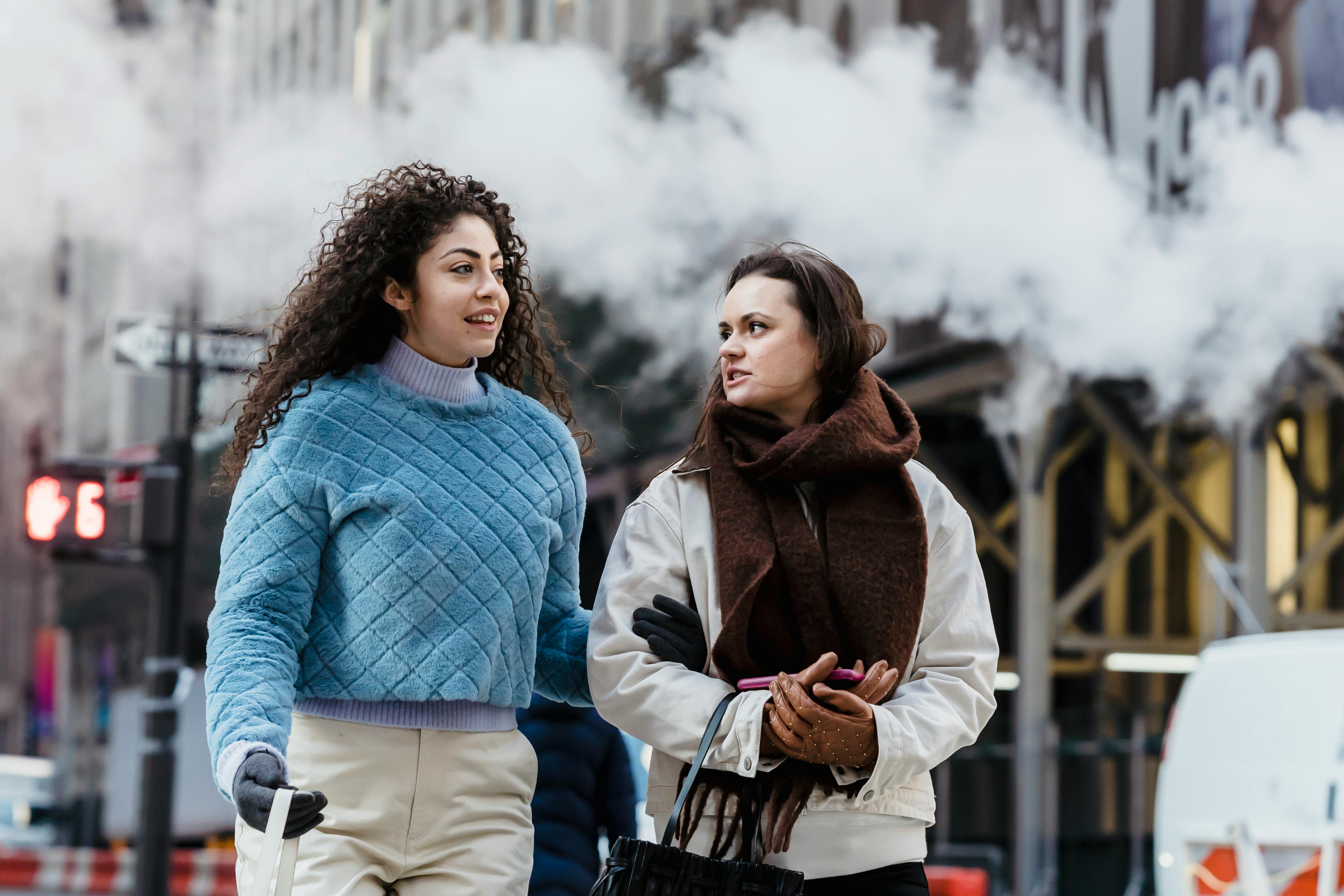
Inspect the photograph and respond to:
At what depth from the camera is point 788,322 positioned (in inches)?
117

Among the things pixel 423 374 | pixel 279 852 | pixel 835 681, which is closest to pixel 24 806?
pixel 423 374

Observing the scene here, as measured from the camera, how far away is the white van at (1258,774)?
657 cm

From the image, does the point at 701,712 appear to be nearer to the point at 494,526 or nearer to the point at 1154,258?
the point at 494,526

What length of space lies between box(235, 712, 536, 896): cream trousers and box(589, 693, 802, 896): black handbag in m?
0.31

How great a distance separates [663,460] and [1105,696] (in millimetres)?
4696

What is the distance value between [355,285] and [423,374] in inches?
7.4

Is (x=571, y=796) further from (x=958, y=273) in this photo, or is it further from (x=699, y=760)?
(x=958, y=273)

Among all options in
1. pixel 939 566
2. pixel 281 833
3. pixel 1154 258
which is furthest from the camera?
pixel 1154 258

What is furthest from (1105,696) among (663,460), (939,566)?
(939,566)

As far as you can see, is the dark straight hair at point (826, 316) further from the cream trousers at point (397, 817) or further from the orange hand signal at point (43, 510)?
the orange hand signal at point (43, 510)

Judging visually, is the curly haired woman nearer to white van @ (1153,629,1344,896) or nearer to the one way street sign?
white van @ (1153,629,1344,896)

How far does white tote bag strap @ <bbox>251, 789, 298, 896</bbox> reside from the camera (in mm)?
2498

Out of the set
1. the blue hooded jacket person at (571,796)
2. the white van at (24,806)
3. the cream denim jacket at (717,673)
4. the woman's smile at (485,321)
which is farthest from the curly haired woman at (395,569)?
the white van at (24,806)

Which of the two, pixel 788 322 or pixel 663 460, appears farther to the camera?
pixel 663 460
